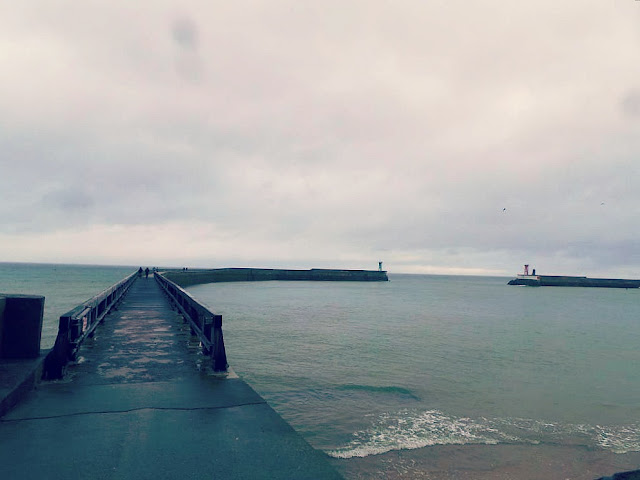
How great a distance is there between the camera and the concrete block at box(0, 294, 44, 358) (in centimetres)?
634

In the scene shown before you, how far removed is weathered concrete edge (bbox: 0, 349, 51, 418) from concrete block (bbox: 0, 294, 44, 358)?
19cm

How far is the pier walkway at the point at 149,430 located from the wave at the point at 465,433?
255 centimetres

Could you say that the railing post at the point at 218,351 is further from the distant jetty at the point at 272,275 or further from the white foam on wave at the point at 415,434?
the distant jetty at the point at 272,275

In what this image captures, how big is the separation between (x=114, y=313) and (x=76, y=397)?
9.93 meters

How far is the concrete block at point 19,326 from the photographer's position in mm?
6344

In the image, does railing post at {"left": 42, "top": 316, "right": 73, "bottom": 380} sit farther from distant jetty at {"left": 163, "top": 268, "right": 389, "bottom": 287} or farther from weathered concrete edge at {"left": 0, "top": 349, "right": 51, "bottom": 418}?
distant jetty at {"left": 163, "top": 268, "right": 389, "bottom": 287}

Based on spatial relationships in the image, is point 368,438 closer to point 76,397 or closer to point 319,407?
point 319,407

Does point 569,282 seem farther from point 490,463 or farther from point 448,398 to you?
point 490,463

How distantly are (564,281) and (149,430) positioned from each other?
16129cm

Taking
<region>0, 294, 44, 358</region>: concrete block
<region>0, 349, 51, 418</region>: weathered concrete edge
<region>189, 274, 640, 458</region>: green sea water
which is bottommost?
<region>189, 274, 640, 458</region>: green sea water

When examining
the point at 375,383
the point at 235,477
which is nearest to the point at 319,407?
the point at 375,383

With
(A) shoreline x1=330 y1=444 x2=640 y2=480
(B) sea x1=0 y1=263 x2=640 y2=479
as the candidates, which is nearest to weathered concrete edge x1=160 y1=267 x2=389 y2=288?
(B) sea x1=0 y1=263 x2=640 y2=479

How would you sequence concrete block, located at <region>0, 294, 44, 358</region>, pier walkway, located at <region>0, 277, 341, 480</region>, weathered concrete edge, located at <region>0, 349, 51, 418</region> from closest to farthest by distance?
pier walkway, located at <region>0, 277, 341, 480</region> → weathered concrete edge, located at <region>0, 349, 51, 418</region> → concrete block, located at <region>0, 294, 44, 358</region>

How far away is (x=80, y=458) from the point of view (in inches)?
157
